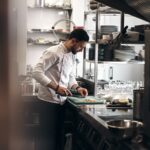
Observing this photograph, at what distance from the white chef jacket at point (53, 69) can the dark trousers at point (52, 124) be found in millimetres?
71

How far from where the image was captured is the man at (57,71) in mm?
2336

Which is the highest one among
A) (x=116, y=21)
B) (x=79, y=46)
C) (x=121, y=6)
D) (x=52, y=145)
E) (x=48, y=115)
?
(x=116, y=21)

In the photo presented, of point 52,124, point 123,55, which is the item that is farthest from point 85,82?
point 52,124

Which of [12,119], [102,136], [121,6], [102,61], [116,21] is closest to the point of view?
[12,119]

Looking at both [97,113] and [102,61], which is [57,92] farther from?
[102,61]

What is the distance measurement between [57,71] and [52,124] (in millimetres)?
491

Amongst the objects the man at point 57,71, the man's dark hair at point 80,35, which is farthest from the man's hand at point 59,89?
the man's dark hair at point 80,35

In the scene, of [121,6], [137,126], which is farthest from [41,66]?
[137,126]

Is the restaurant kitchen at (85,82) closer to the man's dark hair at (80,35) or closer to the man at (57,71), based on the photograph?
the man at (57,71)

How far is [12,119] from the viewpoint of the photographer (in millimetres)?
576

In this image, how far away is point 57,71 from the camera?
96.3 inches

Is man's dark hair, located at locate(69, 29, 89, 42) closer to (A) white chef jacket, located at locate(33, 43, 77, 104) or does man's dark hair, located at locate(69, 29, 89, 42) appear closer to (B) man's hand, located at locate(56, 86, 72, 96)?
(A) white chef jacket, located at locate(33, 43, 77, 104)

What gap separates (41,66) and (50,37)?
205 cm

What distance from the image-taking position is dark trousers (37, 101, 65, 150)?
2498 millimetres
